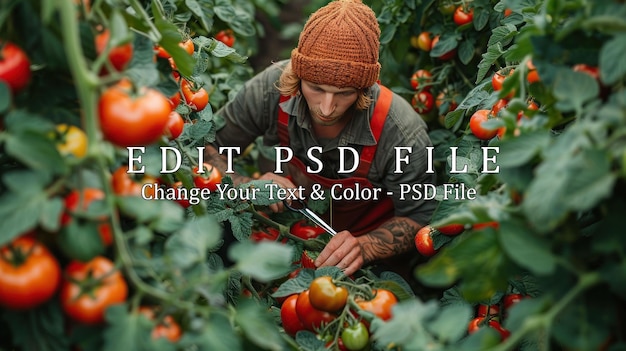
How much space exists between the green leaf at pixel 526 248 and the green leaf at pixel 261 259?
0.35m

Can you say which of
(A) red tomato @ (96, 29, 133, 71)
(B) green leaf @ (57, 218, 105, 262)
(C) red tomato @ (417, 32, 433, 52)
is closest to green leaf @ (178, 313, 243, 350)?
(B) green leaf @ (57, 218, 105, 262)

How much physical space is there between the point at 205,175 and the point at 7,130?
2.89ft

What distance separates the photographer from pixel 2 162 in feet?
3.81

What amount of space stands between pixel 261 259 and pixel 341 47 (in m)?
1.04

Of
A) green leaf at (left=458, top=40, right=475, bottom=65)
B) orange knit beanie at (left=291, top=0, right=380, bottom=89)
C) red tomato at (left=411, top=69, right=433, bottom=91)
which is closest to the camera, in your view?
orange knit beanie at (left=291, top=0, right=380, bottom=89)

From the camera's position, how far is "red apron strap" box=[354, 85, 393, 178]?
2.20 metres

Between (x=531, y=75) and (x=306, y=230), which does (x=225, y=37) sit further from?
(x=531, y=75)

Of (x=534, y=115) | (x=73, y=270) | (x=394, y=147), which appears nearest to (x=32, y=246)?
(x=73, y=270)

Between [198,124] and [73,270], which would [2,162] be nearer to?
[73,270]

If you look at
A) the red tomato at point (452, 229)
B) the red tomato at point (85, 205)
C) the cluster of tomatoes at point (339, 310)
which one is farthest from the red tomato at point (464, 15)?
the red tomato at point (85, 205)

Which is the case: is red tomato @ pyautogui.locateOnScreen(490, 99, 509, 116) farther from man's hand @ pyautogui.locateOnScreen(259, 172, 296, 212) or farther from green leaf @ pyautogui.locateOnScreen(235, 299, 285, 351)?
green leaf @ pyautogui.locateOnScreen(235, 299, 285, 351)

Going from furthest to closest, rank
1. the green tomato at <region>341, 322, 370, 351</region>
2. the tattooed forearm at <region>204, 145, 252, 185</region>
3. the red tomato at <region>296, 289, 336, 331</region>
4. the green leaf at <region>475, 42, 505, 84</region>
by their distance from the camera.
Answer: the tattooed forearm at <region>204, 145, 252, 185</region>, the green leaf at <region>475, 42, 505, 84</region>, the red tomato at <region>296, 289, 336, 331</region>, the green tomato at <region>341, 322, 370, 351</region>

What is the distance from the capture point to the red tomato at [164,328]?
102 centimetres

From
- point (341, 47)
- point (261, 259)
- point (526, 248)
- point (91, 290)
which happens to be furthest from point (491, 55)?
point (91, 290)
